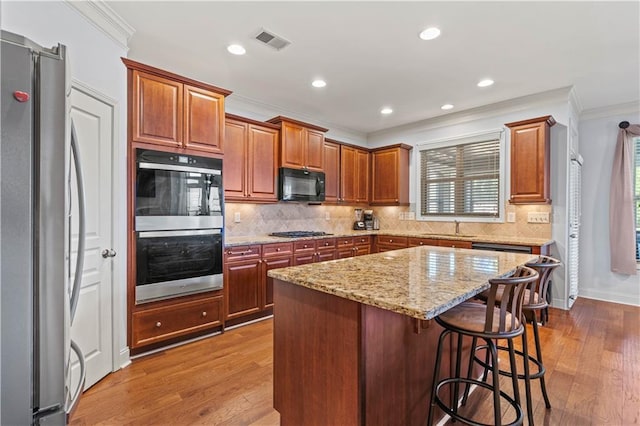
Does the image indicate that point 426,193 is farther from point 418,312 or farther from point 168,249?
point 418,312

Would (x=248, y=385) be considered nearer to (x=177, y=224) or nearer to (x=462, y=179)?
(x=177, y=224)

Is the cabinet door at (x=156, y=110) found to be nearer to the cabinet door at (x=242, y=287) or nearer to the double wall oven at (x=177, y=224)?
the double wall oven at (x=177, y=224)

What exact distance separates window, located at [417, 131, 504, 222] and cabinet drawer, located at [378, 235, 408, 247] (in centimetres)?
75

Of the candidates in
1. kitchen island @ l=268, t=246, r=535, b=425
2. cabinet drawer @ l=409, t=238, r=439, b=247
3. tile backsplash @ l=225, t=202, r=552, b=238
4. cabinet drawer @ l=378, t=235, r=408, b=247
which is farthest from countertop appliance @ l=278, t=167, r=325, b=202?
kitchen island @ l=268, t=246, r=535, b=425

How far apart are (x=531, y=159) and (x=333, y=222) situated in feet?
9.93

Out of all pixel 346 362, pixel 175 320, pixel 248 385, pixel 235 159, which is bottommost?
pixel 248 385

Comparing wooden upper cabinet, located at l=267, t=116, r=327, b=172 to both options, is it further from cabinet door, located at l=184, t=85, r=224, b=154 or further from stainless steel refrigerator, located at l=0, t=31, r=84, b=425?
stainless steel refrigerator, located at l=0, t=31, r=84, b=425

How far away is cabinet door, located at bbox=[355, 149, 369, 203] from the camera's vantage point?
5484mm

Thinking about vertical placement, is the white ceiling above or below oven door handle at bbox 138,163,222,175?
above

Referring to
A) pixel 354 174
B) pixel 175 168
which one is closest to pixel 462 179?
pixel 354 174

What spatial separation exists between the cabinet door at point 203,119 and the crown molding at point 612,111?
5.11 metres

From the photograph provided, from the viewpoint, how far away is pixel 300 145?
4.35 metres

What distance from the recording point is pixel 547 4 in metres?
2.26

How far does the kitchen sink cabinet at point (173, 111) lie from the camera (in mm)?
2604
